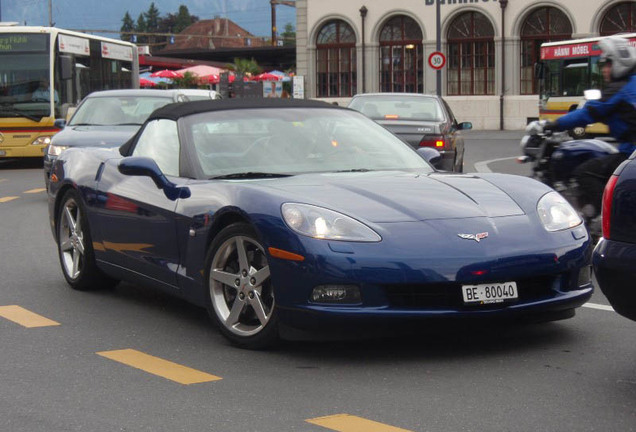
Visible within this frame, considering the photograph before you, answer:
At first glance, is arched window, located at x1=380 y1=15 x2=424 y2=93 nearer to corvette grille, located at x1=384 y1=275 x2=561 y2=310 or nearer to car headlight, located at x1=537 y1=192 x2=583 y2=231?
car headlight, located at x1=537 y1=192 x2=583 y2=231

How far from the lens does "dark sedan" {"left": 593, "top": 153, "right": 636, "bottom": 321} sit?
499 centimetres

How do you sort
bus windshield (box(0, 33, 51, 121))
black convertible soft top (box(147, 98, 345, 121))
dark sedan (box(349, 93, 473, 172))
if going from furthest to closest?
1. bus windshield (box(0, 33, 51, 121))
2. dark sedan (box(349, 93, 473, 172))
3. black convertible soft top (box(147, 98, 345, 121))

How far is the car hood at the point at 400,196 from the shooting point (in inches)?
235

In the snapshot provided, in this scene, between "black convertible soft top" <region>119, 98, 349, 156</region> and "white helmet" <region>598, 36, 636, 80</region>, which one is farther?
"white helmet" <region>598, 36, 636, 80</region>

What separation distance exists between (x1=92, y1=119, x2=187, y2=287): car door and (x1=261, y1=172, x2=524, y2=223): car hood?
0.82 meters

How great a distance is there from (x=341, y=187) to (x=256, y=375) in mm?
1226

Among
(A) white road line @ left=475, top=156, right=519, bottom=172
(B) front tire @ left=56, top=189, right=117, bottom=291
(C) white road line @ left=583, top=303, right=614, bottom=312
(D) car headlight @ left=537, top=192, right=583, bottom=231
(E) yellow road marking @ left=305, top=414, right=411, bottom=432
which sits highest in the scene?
(D) car headlight @ left=537, top=192, right=583, bottom=231

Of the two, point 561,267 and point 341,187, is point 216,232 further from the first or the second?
point 561,267

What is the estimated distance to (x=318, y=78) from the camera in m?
52.4

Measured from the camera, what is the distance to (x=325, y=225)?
229 inches

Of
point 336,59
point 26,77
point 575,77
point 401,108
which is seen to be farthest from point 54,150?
point 336,59

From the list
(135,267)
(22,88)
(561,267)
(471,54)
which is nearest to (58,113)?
(22,88)

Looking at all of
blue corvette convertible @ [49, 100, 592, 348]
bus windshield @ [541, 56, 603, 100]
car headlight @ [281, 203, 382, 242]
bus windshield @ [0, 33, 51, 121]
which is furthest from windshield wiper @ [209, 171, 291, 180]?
bus windshield @ [541, 56, 603, 100]

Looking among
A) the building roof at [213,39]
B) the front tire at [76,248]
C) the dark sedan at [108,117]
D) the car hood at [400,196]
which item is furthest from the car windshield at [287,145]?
the building roof at [213,39]
